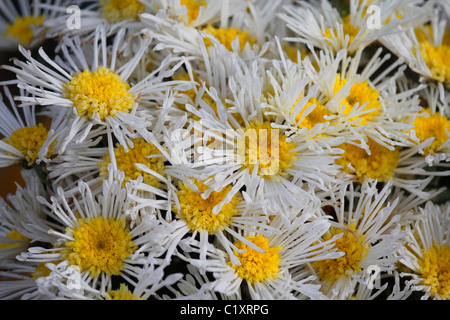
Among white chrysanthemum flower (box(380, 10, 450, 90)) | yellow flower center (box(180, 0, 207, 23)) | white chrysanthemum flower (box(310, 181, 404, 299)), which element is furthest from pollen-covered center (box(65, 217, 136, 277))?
white chrysanthemum flower (box(380, 10, 450, 90))

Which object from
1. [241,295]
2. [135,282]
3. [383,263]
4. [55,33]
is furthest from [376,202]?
[55,33]

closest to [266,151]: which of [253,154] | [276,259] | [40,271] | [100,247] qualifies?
[253,154]

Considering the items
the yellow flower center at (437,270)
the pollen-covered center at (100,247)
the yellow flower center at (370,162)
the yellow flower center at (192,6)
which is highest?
the yellow flower center at (192,6)

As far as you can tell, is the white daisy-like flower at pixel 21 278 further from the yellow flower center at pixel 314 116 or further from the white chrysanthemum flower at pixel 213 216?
the yellow flower center at pixel 314 116

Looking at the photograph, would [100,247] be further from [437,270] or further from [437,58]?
[437,58]

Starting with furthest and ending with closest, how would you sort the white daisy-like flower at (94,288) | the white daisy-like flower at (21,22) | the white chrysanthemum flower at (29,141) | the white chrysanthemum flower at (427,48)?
1. the white daisy-like flower at (21,22)
2. the white chrysanthemum flower at (427,48)
3. the white chrysanthemum flower at (29,141)
4. the white daisy-like flower at (94,288)

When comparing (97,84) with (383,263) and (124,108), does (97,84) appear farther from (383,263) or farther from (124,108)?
(383,263)

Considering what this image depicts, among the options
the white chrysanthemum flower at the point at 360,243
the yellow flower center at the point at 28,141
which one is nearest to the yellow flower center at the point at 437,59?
the white chrysanthemum flower at the point at 360,243
